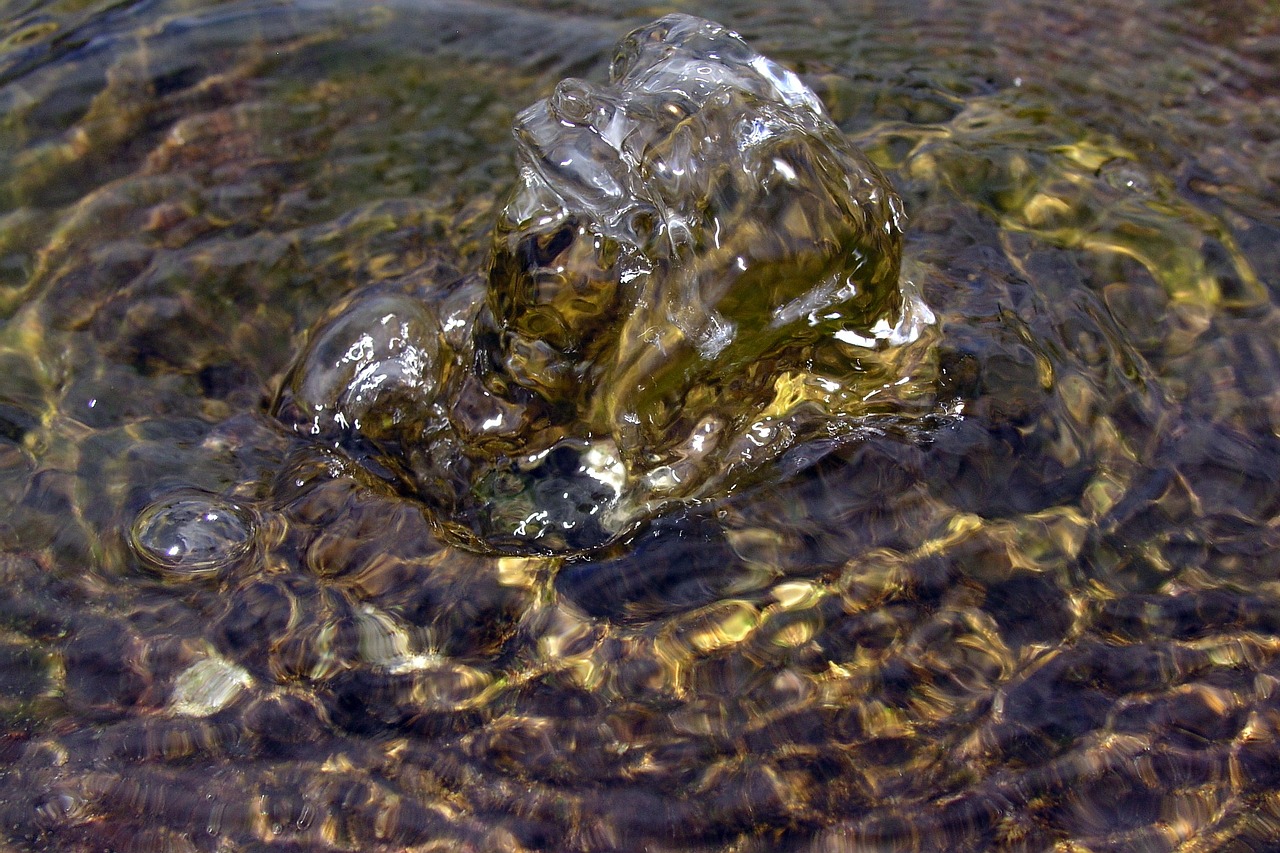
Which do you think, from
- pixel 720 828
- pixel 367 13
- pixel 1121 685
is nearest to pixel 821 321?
pixel 1121 685

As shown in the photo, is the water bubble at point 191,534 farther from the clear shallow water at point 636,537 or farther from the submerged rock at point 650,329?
the submerged rock at point 650,329

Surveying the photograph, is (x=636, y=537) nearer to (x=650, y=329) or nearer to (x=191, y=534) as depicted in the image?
(x=650, y=329)

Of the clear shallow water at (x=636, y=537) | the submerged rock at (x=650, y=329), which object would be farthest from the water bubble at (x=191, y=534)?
the submerged rock at (x=650, y=329)

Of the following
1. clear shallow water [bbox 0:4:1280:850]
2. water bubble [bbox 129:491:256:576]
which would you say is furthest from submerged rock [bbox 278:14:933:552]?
water bubble [bbox 129:491:256:576]

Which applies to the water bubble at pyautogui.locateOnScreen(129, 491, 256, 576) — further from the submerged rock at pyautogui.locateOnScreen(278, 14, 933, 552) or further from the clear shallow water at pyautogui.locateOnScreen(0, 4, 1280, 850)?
the submerged rock at pyautogui.locateOnScreen(278, 14, 933, 552)

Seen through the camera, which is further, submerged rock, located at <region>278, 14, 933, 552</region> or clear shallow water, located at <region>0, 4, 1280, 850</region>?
submerged rock, located at <region>278, 14, 933, 552</region>
